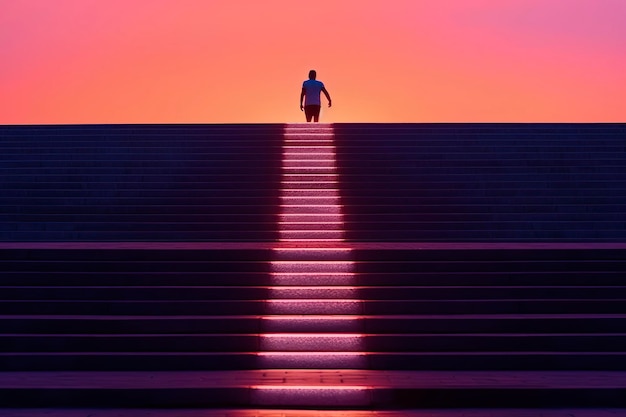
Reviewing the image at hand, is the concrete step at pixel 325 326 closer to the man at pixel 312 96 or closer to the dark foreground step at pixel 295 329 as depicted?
the dark foreground step at pixel 295 329

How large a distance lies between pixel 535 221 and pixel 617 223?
3.49ft

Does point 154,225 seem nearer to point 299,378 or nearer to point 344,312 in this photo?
point 344,312

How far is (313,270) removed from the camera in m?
9.33

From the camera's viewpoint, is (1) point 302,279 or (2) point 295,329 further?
(1) point 302,279

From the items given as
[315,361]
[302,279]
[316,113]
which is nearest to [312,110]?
[316,113]

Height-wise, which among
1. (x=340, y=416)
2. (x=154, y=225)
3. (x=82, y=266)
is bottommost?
(x=340, y=416)

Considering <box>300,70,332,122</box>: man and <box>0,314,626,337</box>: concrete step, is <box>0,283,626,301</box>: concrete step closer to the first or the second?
<box>0,314,626,337</box>: concrete step

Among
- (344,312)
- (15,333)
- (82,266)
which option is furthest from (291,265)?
(15,333)

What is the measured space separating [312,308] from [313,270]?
2.48ft

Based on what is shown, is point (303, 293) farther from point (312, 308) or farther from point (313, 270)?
point (313, 270)

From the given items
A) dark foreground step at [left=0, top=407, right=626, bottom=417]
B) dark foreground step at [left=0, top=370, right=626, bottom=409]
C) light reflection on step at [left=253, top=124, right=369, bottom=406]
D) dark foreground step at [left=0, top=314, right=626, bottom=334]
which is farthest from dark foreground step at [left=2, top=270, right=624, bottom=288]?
dark foreground step at [left=0, top=407, right=626, bottom=417]

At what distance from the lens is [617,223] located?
1245 centimetres

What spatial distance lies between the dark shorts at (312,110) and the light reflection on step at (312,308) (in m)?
4.40

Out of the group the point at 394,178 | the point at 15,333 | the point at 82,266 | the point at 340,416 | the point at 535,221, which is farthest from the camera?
the point at 394,178
